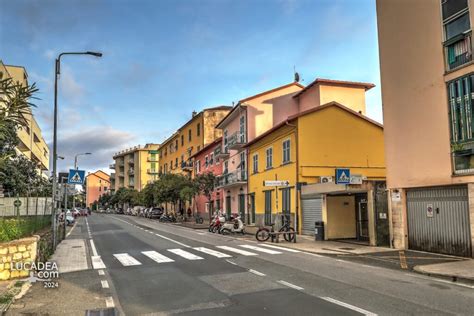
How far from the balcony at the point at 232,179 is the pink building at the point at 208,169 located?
1525mm

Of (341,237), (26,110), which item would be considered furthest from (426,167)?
(26,110)

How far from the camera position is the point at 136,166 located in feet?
362

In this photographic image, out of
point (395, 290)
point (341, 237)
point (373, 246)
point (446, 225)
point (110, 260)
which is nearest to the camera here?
point (395, 290)

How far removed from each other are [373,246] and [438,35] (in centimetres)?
856

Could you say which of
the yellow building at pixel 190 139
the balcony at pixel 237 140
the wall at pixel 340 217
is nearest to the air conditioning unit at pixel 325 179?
the wall at pixel 340 217

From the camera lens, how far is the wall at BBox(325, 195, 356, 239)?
2109cm

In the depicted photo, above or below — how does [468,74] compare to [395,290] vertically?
above

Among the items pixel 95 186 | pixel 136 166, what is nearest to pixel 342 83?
pixel 136 166

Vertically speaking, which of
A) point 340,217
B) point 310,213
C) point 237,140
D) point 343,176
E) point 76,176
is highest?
point 237,140

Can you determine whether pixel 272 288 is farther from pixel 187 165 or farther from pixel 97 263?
pixel 187 165

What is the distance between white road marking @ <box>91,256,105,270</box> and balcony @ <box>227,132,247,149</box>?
21.8 m

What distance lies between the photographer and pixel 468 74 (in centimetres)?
1398

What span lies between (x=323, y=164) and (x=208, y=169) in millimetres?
23453

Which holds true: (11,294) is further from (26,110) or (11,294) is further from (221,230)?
(221,230)
